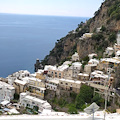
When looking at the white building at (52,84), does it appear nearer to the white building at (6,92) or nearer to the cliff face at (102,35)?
the white building at (6,92)

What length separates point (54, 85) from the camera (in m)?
23.0

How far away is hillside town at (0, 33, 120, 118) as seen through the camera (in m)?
20.8

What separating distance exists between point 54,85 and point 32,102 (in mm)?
3101

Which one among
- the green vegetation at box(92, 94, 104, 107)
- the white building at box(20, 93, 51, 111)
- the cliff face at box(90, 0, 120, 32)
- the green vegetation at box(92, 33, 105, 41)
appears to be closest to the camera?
the green vegetation at box(92, 94, 104, 107)

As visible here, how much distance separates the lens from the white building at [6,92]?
2362 centimetres

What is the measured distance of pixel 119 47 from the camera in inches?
1093

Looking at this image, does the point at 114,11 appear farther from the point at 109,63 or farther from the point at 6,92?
the point at 6,92

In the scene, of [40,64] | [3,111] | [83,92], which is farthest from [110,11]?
[3,111]

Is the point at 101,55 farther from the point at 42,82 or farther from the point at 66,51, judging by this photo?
the point at 66,51

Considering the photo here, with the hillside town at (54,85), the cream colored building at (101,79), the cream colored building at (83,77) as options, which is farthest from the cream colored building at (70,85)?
the cream colored building at (101,79)

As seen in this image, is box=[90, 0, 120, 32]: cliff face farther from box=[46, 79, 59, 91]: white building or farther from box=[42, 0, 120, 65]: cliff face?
box=[46, 79, 59, 91]: white building

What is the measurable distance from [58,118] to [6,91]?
12.6 m

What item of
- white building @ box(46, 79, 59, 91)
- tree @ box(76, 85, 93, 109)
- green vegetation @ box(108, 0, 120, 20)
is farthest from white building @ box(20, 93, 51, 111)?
green vegetation @ box(108, 0, 120, 20)

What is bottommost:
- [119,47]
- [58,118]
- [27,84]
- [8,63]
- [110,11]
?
[8,63]
